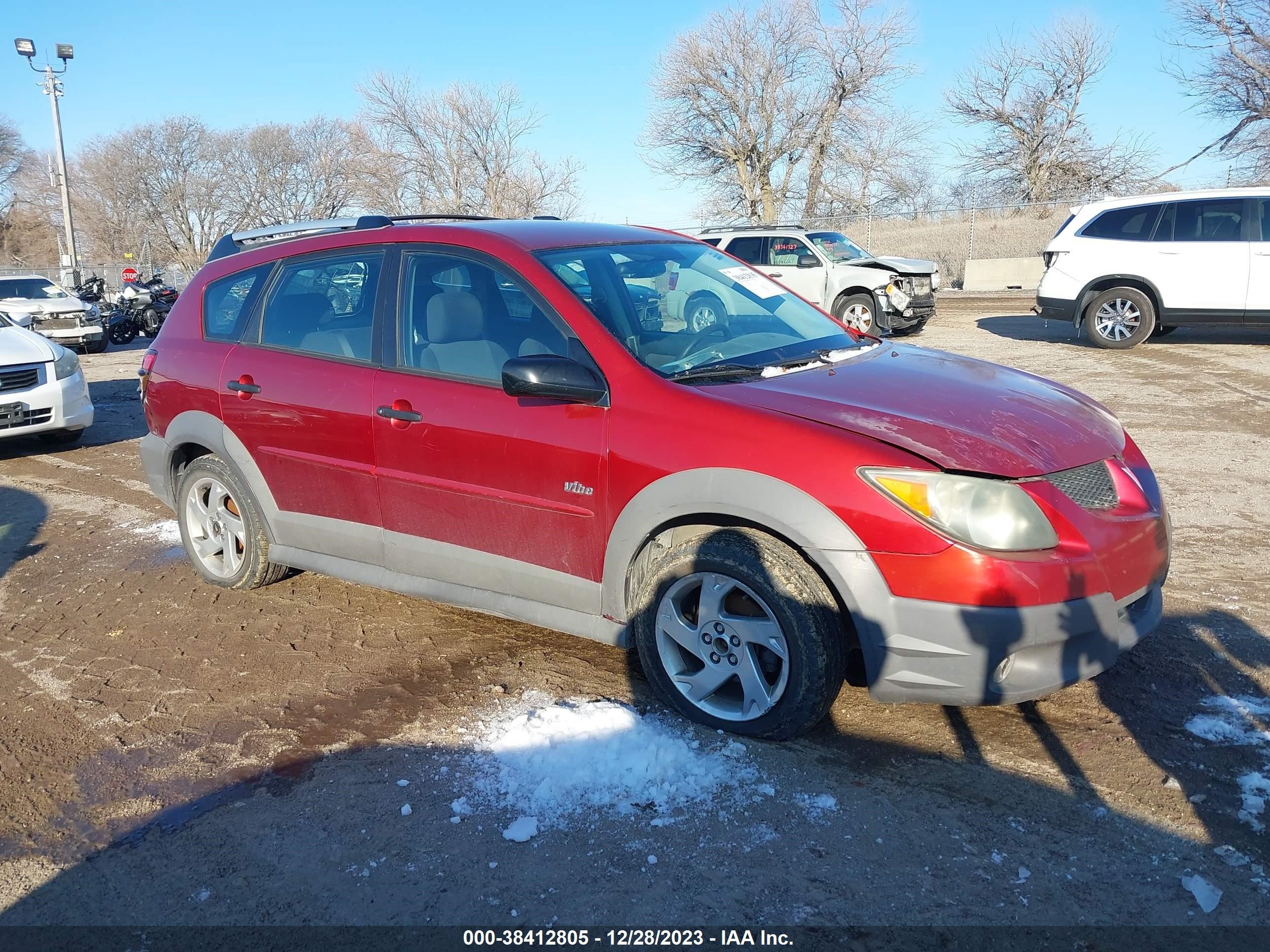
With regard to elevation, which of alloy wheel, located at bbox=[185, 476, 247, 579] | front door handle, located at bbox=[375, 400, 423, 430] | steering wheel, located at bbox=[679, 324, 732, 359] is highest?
steering wheel, located at bbox=[679, 324, 732, 359]

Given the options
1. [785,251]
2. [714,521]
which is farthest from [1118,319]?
[714,521]

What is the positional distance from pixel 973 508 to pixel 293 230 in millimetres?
3890

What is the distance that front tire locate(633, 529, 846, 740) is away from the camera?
319 centimetres

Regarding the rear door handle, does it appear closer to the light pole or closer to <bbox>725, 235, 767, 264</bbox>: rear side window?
<bbox>725, 235, 767, 264</bbox>: rear side window

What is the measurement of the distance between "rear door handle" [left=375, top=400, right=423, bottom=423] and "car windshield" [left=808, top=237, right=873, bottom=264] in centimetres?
1288

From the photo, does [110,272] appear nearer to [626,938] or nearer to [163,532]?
[163,532]

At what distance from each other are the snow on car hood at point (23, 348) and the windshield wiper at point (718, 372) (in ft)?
24.6

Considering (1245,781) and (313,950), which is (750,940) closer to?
(313,950)

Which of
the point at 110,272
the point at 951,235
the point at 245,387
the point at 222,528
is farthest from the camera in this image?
the point at 110,272

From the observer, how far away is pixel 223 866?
292cm

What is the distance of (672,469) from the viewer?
11.1 feet

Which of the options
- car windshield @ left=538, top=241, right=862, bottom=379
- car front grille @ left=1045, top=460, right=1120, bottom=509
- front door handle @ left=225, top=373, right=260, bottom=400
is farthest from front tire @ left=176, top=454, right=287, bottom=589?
car front grille @ left=1045, top=460, right=1120, bottom=509

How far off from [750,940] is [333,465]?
2.74m

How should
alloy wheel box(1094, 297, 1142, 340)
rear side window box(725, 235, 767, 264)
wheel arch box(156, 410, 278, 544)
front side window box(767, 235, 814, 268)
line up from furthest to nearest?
rear side window box(725, 235, 767, 264), front side window box(767, 235, 814, 268), alloy wheel box(1094, 297, 1142, 340), wheel arch box(156, 410, 278, 544)
